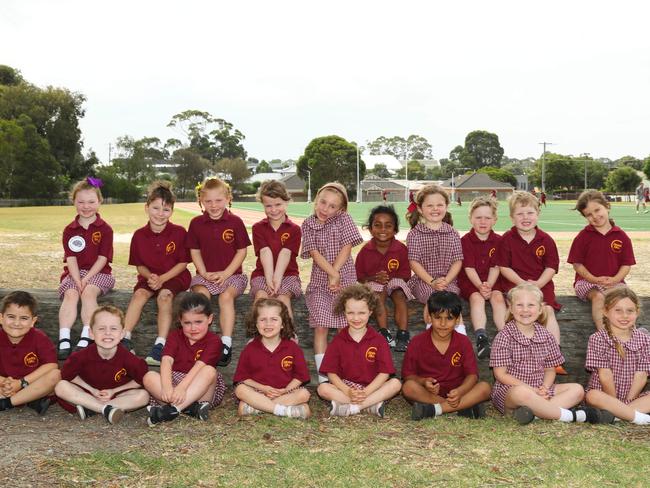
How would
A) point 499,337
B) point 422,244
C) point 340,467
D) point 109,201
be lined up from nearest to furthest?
point 340,467
point 499,337
point 422,244
point 109,201

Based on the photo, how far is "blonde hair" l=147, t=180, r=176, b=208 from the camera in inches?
225

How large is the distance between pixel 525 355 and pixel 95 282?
334cm

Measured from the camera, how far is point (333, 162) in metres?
86.0

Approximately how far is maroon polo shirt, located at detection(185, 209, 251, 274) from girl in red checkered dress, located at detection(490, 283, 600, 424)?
225 centimetres

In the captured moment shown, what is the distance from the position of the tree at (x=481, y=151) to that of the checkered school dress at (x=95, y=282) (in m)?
137

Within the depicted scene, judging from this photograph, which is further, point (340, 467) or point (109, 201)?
point (109, 201)

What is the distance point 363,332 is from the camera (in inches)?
193

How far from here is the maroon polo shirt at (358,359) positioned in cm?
480

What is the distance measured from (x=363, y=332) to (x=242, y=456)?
1.41 meters

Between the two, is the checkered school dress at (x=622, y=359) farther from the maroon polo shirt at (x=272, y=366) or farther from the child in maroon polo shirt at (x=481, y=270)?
the maroon polo shirt at (x=272, y=366)

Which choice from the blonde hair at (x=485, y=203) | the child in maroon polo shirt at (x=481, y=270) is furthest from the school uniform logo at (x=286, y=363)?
the blonde hair at (x=485, y=203)

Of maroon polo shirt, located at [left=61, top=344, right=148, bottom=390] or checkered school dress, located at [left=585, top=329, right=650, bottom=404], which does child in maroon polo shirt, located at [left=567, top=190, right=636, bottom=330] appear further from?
maroon polo shirt, located at [left=61, top=344, right=148, bottom=390]

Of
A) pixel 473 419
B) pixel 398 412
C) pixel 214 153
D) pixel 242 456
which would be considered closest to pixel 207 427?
pixel 242 456

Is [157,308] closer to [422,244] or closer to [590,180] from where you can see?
[422,244]
